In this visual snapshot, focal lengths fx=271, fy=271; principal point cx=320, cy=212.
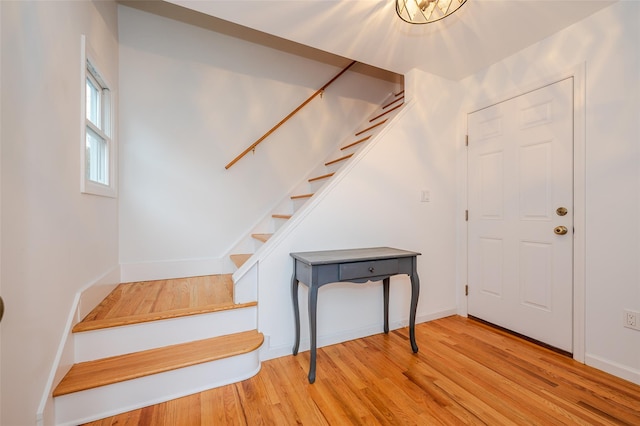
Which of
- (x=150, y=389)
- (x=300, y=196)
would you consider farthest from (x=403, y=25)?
(x=150, y=389)

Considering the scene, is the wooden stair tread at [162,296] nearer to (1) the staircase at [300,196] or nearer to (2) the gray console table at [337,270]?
(1) the staircase at [300,196]

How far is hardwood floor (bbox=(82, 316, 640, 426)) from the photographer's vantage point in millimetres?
1388

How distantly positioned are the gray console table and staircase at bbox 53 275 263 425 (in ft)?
1.23

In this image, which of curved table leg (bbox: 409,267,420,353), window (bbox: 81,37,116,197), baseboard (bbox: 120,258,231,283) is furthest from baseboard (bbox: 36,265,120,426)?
curved table leg (bbox: 409,267,420,353)

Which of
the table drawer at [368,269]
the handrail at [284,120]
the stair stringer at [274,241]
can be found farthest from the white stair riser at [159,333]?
the handrail at [284,120]

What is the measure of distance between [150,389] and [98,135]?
181cm

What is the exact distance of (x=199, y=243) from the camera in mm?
2709

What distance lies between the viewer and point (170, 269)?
259 centimetres

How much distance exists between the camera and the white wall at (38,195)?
1.03 m

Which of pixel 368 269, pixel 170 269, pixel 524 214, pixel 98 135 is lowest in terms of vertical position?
pixel 170 269

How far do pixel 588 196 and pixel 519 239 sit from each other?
55 centimetres

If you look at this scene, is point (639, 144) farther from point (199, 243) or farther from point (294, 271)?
point (199, 243)

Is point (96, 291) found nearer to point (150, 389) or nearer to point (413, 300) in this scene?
point (150, 389)

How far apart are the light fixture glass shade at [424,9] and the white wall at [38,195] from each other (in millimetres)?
1844
